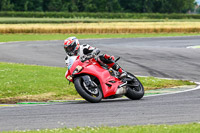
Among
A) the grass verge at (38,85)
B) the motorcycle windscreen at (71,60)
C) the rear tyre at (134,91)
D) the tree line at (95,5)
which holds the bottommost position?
the tree line at (95,5)

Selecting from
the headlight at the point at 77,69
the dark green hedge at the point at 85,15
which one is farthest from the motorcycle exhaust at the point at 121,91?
the dark green hedge at the point at 85,15

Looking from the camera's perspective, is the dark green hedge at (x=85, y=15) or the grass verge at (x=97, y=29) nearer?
the grass verge at (x=97, y=29)

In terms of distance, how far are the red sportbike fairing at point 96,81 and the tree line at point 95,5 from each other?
101 m

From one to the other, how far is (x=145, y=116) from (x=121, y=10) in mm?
123059

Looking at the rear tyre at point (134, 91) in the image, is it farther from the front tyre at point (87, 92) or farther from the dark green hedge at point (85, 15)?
the dark green hedge at point (85, 15)

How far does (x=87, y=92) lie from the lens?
11016mm

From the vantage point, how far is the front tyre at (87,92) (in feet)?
35.8

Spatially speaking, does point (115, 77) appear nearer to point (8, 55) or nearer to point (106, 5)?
point (8, 55)

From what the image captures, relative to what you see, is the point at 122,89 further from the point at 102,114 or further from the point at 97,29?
the point at 97,29

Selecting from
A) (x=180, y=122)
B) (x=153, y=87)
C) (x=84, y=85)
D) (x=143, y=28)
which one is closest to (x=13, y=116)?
(x=84, y=85)

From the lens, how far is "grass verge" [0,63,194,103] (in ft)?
42.3

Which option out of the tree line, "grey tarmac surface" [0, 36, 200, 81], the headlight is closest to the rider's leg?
the headlight

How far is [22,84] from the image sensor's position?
14.2m

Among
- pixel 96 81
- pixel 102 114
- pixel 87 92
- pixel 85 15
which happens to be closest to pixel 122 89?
pixel 96 81
